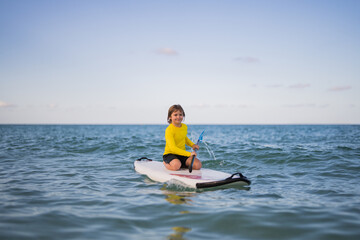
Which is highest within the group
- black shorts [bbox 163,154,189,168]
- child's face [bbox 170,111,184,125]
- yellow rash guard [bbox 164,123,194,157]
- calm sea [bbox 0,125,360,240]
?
child's face [bbox 170,111,184,125]

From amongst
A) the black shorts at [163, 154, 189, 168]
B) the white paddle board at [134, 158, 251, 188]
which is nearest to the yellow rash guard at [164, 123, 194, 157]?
the black shorts at [163, 154, 189, 168]

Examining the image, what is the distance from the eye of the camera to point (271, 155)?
9.79m

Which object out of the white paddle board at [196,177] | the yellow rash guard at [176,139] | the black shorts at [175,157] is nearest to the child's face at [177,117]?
the yellow rash guard at [176,139]

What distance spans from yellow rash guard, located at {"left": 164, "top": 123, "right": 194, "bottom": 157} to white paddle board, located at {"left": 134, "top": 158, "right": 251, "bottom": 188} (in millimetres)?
453

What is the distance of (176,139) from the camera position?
252 inches

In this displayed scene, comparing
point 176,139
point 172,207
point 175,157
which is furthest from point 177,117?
point 172,207

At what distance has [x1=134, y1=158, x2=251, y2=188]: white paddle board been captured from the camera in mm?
4977

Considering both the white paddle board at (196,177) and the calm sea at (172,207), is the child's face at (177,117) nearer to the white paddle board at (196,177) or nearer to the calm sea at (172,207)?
the white paddle board at (196,177)

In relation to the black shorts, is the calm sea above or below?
below

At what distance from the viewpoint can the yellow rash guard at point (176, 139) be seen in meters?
6.11

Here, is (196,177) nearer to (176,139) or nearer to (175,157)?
(175,157)

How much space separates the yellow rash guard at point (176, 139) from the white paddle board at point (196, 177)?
453 mm

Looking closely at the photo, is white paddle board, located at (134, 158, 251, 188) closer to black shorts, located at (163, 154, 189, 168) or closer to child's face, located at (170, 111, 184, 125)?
black shorts, located at (163, 154, 189, 168)

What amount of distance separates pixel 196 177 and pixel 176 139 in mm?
1319
